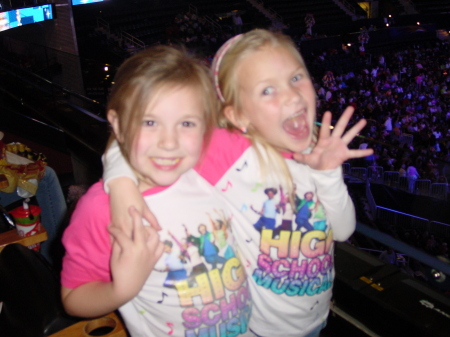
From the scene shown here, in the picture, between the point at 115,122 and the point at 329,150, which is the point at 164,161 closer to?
the point at 115,122

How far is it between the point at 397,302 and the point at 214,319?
0.83 metres

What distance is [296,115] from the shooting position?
109cm

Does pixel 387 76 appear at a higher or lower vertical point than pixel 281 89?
lower

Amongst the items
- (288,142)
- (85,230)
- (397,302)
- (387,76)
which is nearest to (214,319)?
(85,230)

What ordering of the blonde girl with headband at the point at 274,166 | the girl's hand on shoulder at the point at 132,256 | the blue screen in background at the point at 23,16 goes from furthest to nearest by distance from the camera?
1. the blue screen in background at the point at 23,16
2. the blonde girl with headband at the point at 274,166
3. the girl's hand on shoulder at the point at 132,256

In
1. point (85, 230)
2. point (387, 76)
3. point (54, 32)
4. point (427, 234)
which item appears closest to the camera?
point (85, 230)

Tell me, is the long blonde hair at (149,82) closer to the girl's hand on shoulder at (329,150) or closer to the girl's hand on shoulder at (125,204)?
the girl's hand on shoulder at (125,204)

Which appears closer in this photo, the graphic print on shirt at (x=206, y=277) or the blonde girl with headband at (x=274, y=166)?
the graphic print on shirt at (x=206, y=277)

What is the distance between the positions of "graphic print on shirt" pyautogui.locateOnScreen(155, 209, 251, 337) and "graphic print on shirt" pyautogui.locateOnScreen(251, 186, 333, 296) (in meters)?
0.09

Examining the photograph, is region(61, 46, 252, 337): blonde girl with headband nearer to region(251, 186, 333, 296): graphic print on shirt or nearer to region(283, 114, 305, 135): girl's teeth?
region(251, 186, 333, 296): graphic print on shirt

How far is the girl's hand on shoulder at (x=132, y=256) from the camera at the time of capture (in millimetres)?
873

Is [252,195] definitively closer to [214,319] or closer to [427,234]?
[214,319]

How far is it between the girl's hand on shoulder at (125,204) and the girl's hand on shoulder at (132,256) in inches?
0.7

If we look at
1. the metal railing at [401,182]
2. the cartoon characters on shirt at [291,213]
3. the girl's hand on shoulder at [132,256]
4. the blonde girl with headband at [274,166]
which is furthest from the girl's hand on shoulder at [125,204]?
the metal railing at [401,182]
